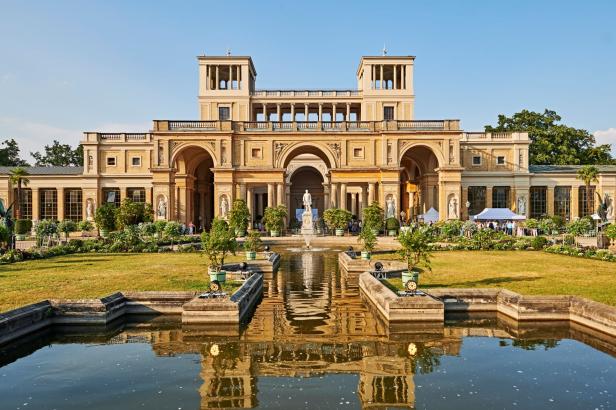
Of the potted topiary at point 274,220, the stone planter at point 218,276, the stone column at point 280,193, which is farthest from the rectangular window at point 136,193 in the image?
the stone planter at point 218,276

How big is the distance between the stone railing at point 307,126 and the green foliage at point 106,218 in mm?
13333

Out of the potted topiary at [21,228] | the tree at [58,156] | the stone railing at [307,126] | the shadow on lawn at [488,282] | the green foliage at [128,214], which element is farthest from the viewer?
the tree at [58,156]

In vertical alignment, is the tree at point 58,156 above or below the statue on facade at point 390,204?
above

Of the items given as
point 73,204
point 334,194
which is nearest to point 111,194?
point 73,204

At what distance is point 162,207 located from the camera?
1670 inches

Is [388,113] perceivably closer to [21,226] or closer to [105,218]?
[105,218]

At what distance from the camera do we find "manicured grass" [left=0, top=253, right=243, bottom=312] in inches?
464

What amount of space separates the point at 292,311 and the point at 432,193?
127 ft

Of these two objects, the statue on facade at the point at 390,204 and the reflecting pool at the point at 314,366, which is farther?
the statue on facade at the point at 390,204

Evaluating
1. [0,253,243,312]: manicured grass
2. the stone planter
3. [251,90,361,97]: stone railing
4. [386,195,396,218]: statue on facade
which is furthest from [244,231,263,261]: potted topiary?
[251,90,361,97]: stone railing

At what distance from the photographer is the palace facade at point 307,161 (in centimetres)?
4284

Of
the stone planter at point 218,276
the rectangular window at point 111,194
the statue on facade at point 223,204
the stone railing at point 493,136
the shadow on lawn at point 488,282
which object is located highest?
the stone railing at point 493,136

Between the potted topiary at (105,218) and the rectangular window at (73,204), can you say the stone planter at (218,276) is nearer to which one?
the potted topiary at (105,218)

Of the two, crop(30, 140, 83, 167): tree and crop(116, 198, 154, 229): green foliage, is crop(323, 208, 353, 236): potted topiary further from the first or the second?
crop(30, 140, 83, 167): tree
